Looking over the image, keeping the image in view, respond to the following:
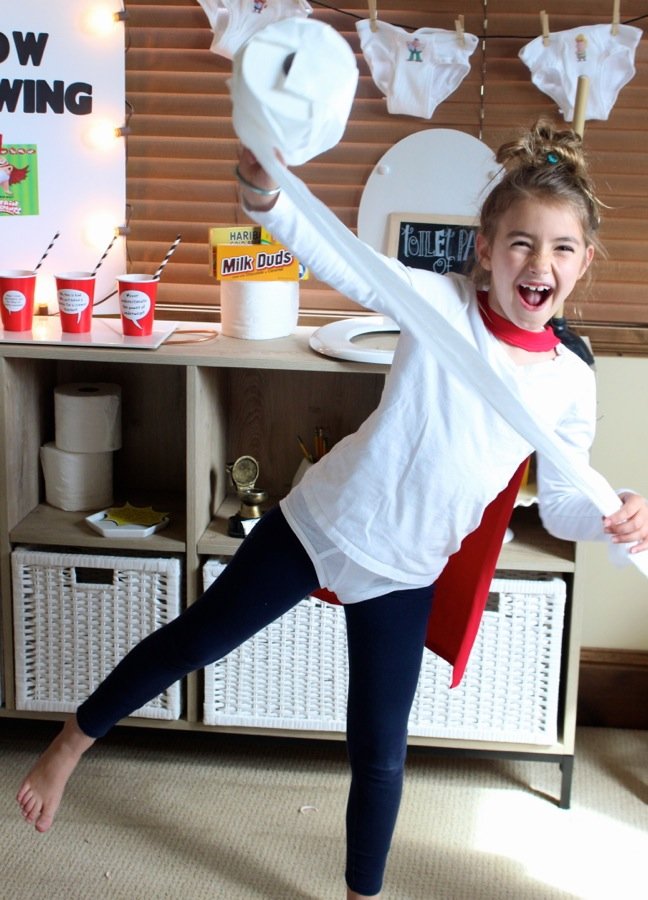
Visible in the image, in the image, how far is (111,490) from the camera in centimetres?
220

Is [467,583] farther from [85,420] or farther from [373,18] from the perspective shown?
[373,18]

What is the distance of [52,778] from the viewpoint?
167cm

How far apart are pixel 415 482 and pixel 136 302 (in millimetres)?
768

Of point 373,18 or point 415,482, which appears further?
point 373,18

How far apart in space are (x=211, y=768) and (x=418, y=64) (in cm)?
137

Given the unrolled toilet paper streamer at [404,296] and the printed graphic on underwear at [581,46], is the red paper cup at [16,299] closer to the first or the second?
the unrolled toilet paper streamer at [404,296]

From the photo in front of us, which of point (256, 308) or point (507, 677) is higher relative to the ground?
point (256, 308)

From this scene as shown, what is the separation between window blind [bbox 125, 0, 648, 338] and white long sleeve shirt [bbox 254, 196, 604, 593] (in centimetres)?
76

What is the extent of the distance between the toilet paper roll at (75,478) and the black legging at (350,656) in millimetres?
592

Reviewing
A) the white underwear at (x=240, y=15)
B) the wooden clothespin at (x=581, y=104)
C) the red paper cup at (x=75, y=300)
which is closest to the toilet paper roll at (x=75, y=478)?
the red paper cup at (x=75, y=300)

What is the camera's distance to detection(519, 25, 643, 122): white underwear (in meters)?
2.08

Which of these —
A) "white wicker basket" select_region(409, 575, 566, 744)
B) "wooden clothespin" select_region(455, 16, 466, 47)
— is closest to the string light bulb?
"wooden clothespin" select_region(455, 16, 466, 47)

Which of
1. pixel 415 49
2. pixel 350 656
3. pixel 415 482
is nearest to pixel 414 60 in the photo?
pixel 415 49

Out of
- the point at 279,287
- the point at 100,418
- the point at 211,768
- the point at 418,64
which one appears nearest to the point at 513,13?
the point at 418,64
